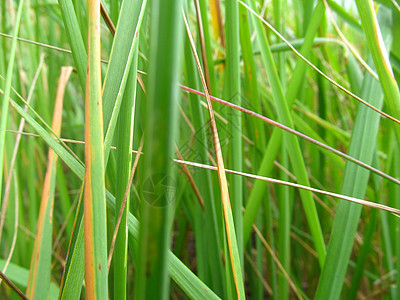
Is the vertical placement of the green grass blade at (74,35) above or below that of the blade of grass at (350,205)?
above

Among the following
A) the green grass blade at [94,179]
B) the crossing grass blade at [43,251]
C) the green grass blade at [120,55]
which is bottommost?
the crossing grass blade at [43,251]

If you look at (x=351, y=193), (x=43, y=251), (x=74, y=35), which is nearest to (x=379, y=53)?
(x=351, y=193)

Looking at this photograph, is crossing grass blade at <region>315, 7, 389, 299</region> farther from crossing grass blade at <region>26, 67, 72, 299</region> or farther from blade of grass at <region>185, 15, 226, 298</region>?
crossing grass blade at <region>26, 67, 72, 299</region>

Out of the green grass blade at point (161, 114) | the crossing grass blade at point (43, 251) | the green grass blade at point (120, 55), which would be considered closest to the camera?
the green grass blade at point (161, 114)

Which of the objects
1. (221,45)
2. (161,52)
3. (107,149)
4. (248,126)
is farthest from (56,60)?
(161,52)

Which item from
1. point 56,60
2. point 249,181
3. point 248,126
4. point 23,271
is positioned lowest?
point 23,271

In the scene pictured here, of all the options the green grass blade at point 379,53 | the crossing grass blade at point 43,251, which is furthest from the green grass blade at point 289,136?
the crossing grass blade at point 43,251

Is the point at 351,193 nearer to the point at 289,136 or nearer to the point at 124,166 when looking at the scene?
the point at 289,136

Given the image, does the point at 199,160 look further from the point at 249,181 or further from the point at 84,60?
the point at 249,181

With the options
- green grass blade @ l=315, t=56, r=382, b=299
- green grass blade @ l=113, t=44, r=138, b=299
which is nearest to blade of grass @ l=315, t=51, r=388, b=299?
green grass blade @ l=315, t=56, r=382, b=299

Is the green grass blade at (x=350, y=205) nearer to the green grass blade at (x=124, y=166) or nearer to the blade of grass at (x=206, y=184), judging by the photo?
the blade of grass at (x=206, y=184)

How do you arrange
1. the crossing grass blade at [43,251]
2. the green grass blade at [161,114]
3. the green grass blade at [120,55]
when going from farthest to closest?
1. the crossing grass blade at [43,251]
2. the green grass blade at [120,55]
3. the green grass blade at [161,114]
